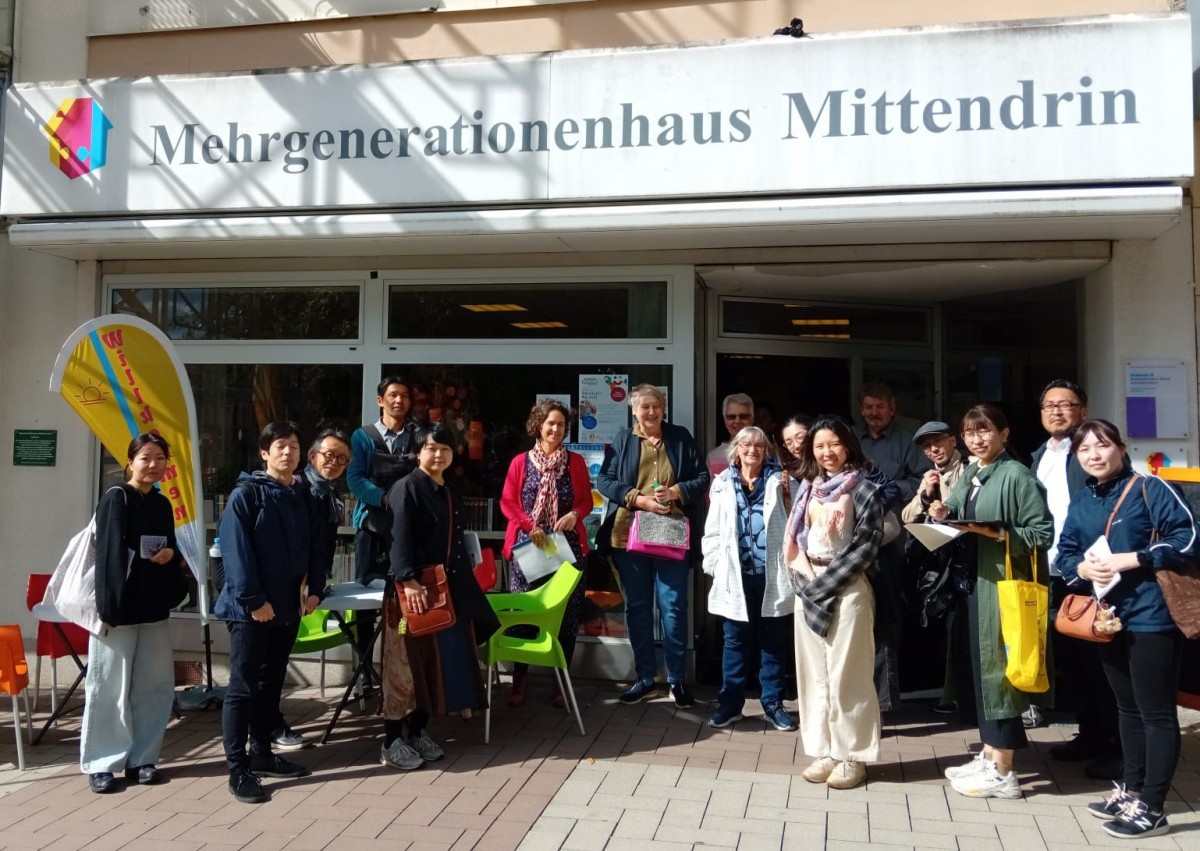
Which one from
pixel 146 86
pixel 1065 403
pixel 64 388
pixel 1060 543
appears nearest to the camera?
pixel 1060 543

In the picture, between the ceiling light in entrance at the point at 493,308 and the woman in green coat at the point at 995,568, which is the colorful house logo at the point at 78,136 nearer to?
the ceiling light in entrance at the point at 493,308

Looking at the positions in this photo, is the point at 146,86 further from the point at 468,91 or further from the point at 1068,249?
the point at 1068,249

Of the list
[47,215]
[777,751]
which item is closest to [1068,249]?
[777,751]

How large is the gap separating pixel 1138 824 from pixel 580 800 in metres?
2.22

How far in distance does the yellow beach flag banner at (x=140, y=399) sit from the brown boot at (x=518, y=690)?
1.80 metres

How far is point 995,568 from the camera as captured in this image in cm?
424

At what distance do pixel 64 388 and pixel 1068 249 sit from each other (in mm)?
5731

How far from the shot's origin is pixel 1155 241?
5.62 meters

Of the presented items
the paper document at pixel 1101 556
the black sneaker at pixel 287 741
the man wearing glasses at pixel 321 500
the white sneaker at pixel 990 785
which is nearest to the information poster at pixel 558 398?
the man wearing glasses at pixel 321 500

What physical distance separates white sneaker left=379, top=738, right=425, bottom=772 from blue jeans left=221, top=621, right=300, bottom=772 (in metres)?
0.55

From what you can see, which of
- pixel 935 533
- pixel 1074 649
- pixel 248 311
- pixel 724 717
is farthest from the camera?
pixel 248 311

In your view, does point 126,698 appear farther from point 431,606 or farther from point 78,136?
point 78,136

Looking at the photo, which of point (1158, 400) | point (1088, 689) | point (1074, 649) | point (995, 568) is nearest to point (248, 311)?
point (995, 568)

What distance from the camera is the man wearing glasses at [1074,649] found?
4.60m
